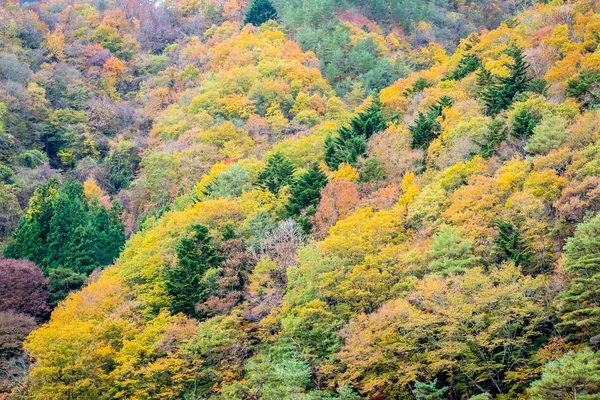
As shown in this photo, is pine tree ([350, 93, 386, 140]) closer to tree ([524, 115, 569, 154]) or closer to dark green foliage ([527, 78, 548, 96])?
dark green foliage ([527, 78, 548, 96])

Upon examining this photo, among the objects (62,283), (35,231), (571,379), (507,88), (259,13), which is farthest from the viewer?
(259,13)

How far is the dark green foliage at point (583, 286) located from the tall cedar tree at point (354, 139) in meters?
23.0

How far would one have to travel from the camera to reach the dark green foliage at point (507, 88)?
49781mm

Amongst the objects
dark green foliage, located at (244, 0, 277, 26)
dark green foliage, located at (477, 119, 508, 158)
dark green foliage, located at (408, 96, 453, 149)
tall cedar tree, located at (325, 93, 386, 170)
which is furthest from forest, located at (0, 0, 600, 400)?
dark green foliage, located at (244, 0, 277, 26)

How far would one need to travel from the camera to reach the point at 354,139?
53062mm

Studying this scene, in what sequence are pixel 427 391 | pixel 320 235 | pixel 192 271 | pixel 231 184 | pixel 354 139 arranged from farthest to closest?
1. pixel 231 184
2. pixel 354 139
3. pixel 320 235
4. pixel 192 271
5. pixel 427 391

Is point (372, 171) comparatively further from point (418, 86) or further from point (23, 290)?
point (23, 290)

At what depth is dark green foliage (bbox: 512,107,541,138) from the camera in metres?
43.7

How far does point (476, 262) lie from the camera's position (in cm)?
3588

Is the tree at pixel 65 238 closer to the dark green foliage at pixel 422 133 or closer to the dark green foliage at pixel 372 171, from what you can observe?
the dark green foliage at pixel 372 171

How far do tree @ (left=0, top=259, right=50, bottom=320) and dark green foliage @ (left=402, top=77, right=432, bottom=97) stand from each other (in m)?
34.5

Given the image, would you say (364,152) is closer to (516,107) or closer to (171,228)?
(516,107)

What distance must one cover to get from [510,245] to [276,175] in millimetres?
21560

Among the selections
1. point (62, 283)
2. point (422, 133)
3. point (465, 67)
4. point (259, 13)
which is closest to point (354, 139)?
point (422, 133)
